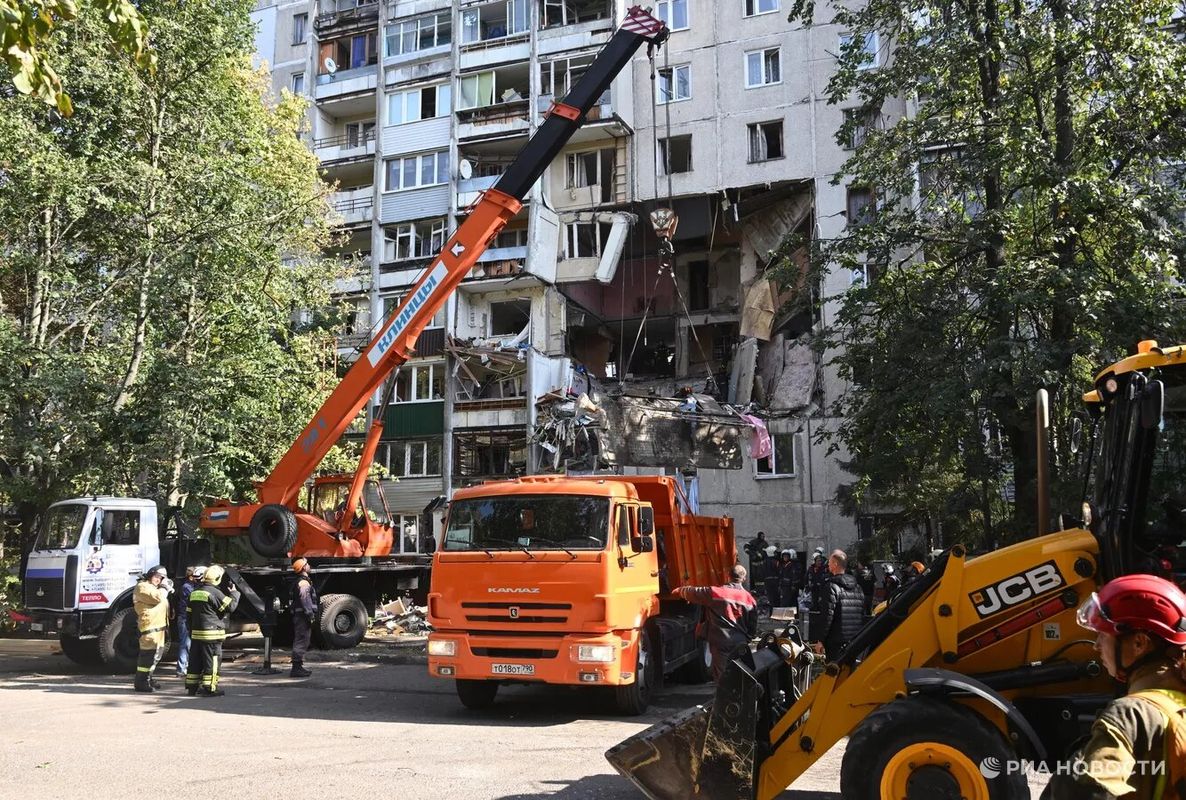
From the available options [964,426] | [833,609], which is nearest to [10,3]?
[833,609]

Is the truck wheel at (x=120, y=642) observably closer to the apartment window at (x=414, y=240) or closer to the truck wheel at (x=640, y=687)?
the truck wheel at (x=640, y=687)

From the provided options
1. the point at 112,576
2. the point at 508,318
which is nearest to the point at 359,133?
the point at 508,318

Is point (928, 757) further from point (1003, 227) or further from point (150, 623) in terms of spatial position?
point (150, 623)

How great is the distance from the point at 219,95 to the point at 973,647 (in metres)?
19.2

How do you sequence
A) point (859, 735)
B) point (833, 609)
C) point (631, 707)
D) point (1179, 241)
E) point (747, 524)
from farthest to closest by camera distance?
1. point (747, 524)
2. point (1179, 241)
3. point (631, 707)
4. point (833, 609)
5. point (859, 735)

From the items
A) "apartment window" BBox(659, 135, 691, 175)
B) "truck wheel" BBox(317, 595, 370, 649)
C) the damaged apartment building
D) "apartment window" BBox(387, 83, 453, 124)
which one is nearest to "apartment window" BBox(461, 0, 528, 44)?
the damaged apartment building

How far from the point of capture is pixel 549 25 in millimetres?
34969

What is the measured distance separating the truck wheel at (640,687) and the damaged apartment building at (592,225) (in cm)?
1865

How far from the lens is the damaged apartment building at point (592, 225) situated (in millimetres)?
31172

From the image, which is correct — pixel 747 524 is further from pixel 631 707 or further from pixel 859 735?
pixel 859 735

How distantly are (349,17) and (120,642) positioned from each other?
104ft

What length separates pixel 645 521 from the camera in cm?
1051

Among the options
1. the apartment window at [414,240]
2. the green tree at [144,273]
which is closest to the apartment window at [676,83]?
the apartment window at [414,240]

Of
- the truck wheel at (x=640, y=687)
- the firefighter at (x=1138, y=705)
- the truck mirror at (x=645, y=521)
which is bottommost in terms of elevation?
the truck wheel at (x=640, y=687)
